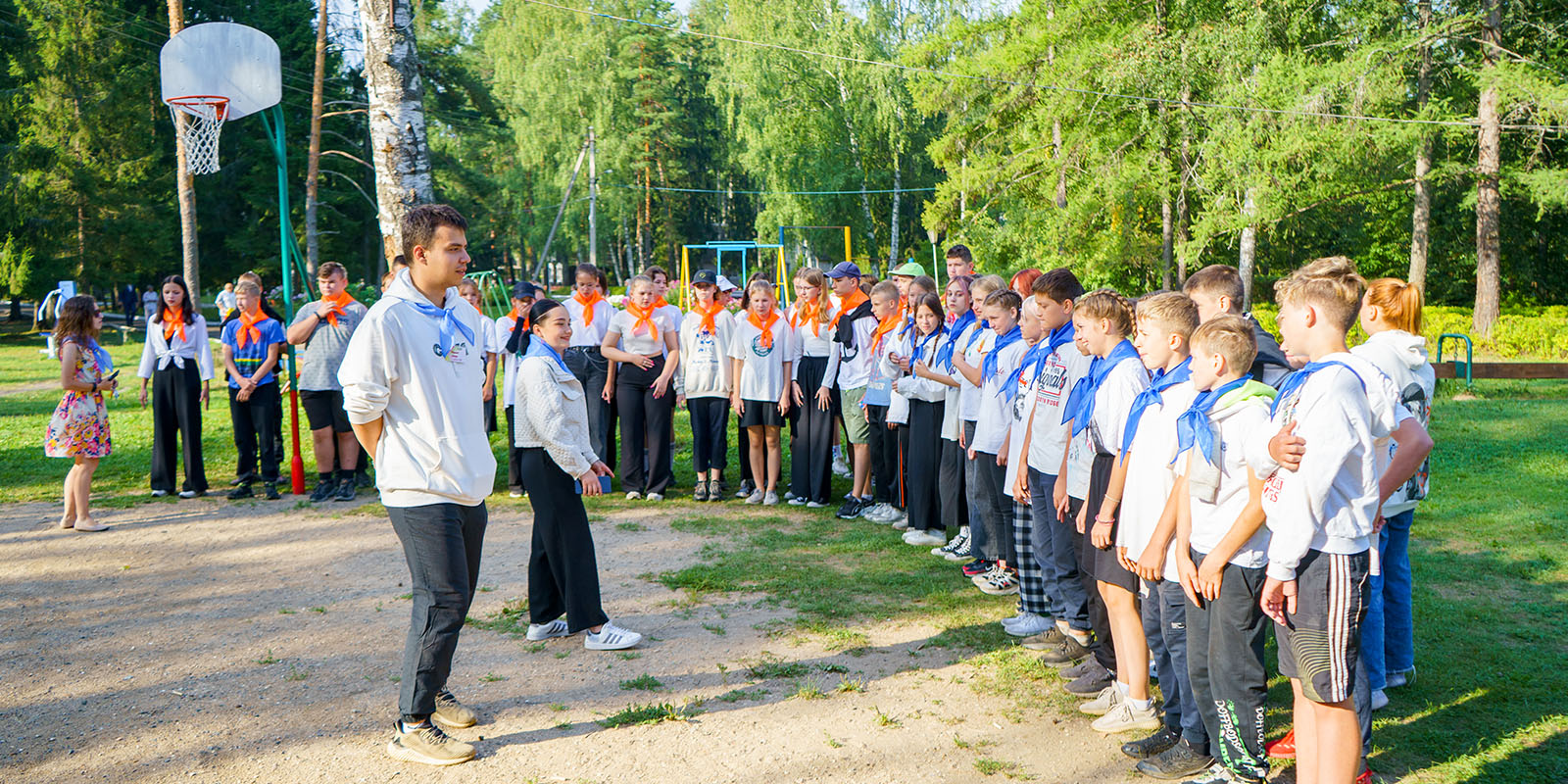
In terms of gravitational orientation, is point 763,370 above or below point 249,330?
below

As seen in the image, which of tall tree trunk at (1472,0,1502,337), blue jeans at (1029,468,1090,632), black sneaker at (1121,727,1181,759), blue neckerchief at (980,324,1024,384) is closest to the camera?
black sneaker at (1121,727,1181,759)

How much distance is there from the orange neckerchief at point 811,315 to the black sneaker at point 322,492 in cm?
431

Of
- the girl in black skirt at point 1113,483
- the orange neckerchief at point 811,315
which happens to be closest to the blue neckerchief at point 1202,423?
the girl in black skirt at point 1113,483

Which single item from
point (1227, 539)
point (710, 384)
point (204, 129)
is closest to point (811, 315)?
point (710, 384)

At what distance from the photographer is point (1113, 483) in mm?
4078

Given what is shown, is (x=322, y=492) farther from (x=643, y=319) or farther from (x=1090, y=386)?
(x=1090, y=386)

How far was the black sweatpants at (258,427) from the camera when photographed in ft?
30.0

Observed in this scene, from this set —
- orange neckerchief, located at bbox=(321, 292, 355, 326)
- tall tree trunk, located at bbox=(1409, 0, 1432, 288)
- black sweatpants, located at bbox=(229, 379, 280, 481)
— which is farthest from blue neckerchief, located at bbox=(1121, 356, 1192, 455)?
tall tree trunk, located at bbox=(1409, 0, 1432, 288)

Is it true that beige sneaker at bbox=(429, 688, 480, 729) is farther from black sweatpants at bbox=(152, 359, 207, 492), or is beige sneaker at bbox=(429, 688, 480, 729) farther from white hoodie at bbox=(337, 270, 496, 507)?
black sweatpants at bbox=(152, 359, 207, 492)

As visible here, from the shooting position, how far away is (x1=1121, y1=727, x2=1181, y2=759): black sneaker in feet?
12.8

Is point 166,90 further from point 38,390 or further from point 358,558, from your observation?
point 38,390

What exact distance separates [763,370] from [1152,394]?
5.21m

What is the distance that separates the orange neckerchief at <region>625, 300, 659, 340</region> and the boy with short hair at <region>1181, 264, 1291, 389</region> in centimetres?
559

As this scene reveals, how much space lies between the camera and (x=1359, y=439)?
296 cm
